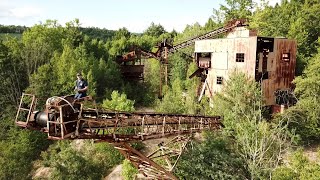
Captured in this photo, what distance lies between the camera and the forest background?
2003 cm

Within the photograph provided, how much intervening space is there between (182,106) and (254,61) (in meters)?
9.05

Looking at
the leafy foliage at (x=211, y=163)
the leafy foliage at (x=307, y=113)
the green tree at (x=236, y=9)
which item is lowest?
the leafy foliage at (x=211, y=163)

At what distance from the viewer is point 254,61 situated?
25281 millimetres

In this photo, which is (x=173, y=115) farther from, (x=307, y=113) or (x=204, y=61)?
(x=204, y=61)

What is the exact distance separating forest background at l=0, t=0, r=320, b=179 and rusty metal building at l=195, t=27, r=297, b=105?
4.54 ft

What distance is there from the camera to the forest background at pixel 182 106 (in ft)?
65.7

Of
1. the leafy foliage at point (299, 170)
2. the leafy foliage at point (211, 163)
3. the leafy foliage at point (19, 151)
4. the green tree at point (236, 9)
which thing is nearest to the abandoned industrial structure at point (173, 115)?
the leafy foliage at point (211, 163)

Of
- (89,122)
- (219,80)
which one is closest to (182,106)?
(219,80)

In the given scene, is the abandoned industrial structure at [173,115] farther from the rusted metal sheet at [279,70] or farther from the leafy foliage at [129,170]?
the leafy foliage at [129,170]

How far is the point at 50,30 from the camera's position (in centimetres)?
4603

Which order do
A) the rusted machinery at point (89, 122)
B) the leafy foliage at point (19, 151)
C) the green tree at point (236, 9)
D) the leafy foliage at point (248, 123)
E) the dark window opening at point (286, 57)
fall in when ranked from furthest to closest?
the green tree at point (236, 9) < the dark window opening at point (286, 57) < the leafy foliage at point (19, 151) < the leafy foliage at point (248, 123) < the rusted machinery at point (89, 122)

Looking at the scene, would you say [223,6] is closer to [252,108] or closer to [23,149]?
[252,108]

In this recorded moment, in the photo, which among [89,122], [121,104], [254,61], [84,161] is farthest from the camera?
[121,104]

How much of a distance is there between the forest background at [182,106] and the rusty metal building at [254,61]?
1384 mm
